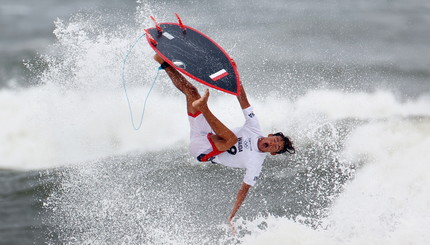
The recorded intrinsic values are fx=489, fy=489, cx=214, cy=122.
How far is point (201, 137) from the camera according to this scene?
6.09 meters

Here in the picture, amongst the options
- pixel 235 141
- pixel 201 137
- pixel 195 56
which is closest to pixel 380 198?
pixel 235 141

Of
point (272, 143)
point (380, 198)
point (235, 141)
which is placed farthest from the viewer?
point (380, 198)

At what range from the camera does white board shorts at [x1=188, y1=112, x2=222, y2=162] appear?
6.04 metres

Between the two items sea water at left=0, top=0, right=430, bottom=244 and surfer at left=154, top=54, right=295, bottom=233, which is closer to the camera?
surfer at left=154, top=54, right=295, bottom=233

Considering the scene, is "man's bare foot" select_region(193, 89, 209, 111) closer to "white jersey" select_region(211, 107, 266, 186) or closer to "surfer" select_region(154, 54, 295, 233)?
"surfer" select_region(154, 54, 295, 233)

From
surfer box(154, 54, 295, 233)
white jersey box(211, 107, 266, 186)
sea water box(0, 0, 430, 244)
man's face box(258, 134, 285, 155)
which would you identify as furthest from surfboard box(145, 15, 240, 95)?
sea water box(0, 0, 430, 244)

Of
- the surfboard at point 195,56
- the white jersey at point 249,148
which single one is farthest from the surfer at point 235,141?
the surfboard at point 195,56

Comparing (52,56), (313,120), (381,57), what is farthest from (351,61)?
(52,56)

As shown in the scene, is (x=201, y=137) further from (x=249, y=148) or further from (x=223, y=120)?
(x=223, y=120)

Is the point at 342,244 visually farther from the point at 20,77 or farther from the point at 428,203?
the point at 20,77

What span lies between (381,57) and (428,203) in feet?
12.8

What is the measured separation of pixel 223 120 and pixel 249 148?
2935 mm

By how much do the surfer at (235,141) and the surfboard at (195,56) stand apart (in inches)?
6.0

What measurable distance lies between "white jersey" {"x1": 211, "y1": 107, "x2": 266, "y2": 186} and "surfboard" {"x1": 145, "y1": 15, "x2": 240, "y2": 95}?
17.9 inches
